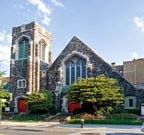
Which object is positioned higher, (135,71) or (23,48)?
(23,48)

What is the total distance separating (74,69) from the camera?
4975cm

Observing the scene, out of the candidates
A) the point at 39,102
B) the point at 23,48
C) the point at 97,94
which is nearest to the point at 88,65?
the point at 97,94

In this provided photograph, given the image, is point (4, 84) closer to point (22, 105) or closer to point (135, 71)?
point (22, 105)

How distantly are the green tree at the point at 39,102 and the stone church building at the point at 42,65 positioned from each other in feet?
9.14

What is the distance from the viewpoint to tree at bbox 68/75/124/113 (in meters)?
40.8

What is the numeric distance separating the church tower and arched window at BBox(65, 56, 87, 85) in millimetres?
3667

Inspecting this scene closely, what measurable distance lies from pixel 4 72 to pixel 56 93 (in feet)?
62.4

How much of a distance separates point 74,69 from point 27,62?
7.17 m

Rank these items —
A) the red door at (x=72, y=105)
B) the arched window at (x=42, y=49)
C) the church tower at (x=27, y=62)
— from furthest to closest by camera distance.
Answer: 1. the arched window at (x=42, y=49)
2. the church tower at (x=27, y=62)
3. the red door at (x=72, y=105)

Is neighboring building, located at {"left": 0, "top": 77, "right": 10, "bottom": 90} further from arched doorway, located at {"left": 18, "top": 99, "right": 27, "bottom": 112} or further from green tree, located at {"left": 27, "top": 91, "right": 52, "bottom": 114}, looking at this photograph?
green tree, located at {"left": 27, "top": 91, "right": 52, "bottom": 114}


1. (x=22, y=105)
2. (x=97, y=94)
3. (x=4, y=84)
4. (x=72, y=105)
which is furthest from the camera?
(x=22, y=105)

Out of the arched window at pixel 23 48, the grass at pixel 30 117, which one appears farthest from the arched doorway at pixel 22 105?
the arched window at pixel 23 48

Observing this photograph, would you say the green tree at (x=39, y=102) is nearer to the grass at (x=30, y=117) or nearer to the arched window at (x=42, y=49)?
the grass at (x=30, y=117)

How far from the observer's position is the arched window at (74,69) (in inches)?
1934
